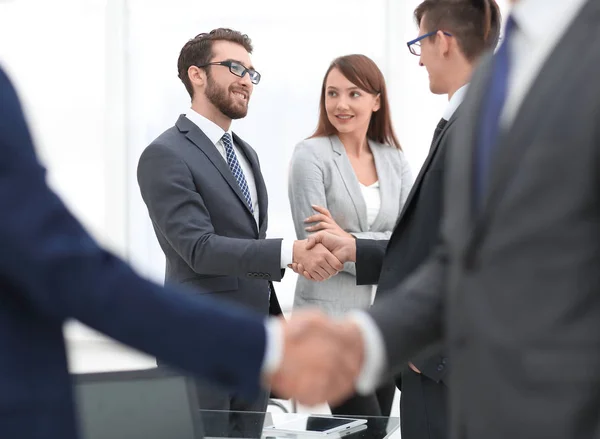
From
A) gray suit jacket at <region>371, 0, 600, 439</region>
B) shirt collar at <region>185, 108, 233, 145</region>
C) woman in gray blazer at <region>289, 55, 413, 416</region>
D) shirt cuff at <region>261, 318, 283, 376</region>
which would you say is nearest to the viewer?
gray suit jacket at <region>371, 0, 600, 439</region>

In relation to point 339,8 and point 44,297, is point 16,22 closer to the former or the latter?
point 339,8

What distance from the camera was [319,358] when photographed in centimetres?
137

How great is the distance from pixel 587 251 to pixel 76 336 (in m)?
7.21

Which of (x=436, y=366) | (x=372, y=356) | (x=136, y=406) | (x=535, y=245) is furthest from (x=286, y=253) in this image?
(x=535, y=245)

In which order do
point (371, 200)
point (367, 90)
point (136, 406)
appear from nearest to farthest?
point (136, 406) → point (371, 200) → point (367, 90)

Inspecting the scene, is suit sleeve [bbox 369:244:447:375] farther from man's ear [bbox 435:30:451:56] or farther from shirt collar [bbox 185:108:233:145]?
shirt collar [bbox 185:108:233:145]

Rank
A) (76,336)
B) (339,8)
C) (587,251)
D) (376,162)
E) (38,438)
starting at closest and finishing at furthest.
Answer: (587,251) < (38,438) < (376,162) < (339,8) < (76,336)

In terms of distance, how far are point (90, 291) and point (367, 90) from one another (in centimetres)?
312

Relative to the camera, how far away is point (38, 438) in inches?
43.8

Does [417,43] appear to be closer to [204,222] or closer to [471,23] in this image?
[471,23]

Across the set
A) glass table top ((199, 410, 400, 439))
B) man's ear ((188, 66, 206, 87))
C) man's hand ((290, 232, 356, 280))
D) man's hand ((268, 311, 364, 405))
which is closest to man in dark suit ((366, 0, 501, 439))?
glass table top ((199, 410, 400, 439))

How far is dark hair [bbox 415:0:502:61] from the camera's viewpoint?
2.53 m

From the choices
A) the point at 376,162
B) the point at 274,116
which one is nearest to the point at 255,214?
the point at 376,162

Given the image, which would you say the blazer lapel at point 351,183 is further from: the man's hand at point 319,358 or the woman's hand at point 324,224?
the man's hand at point 319,358
